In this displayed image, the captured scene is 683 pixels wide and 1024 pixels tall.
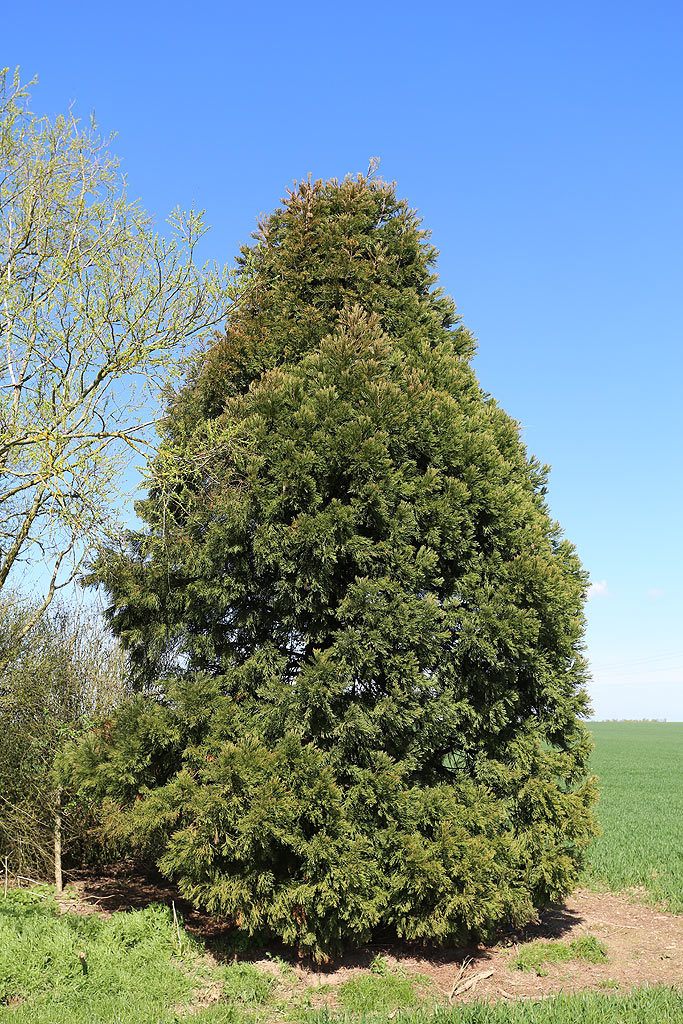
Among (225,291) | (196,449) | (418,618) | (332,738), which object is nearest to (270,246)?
(225,291)

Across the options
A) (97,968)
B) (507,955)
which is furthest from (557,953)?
(97,968)

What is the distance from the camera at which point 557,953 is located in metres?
6.51

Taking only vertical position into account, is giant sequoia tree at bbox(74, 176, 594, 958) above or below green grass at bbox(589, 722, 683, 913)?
above

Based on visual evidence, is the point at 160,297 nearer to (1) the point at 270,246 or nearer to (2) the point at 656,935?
(1) the point at 270,246

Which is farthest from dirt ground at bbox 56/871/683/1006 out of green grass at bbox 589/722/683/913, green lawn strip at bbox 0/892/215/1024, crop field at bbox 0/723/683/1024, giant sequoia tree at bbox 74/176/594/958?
green grass at bbox 589/722/683/913

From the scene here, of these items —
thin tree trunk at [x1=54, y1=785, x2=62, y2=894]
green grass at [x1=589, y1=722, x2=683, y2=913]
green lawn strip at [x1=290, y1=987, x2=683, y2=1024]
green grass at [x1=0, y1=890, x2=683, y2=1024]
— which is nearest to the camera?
green lawn strip at [x1=290, y1=987, x2=683, y2=1024]

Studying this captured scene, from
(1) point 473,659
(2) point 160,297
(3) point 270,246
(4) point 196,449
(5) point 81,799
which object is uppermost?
(3) point 270,246

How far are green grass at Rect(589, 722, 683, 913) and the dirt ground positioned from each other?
1.12 metres

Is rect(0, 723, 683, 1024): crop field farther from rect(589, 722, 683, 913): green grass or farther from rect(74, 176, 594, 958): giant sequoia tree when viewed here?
rect(589, 722, 683, 913): green grass

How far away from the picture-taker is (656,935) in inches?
288

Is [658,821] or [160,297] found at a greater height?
[160,297]

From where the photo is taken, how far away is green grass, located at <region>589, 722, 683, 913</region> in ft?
30.6

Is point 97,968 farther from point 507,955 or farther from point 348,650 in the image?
point 507,955

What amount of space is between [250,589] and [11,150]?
5.87 metres
